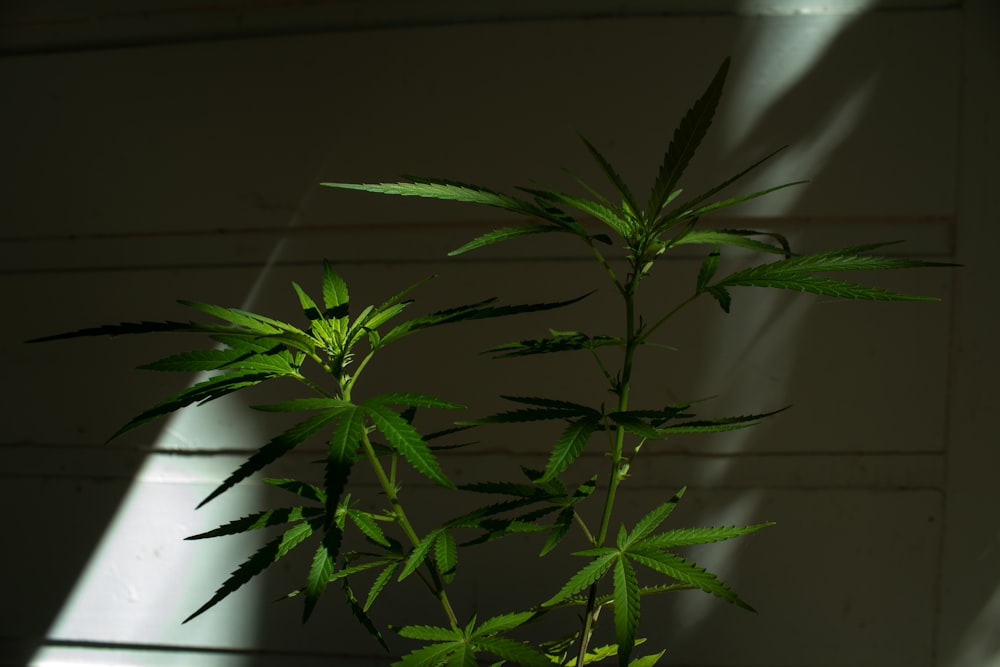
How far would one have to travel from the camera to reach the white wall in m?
1.39

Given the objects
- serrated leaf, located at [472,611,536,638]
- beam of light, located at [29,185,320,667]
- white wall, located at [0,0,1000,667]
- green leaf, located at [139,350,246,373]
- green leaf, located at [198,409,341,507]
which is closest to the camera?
green leaf, located at [198,409,341,507]

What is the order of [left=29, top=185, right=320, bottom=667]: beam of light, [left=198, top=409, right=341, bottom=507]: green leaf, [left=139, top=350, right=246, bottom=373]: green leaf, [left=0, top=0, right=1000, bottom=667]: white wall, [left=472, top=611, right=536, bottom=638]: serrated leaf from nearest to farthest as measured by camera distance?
[left=198, top=409, right=341, bottom=507]: green leaf, [left=139, top=350, right=246, bottom=373]: green leaf, [left=472, top=611, right=536, bottom=638]: serrated leaf, [left=0, top=0, right=1000, bottom=667]: white wall, [left=29, top=185, right=320, bottom=667]: beam of light

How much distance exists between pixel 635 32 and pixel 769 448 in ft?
2.69

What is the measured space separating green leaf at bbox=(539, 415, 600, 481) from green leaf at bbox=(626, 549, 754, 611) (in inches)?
5.2

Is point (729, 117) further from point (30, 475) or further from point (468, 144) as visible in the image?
point (30, 475)

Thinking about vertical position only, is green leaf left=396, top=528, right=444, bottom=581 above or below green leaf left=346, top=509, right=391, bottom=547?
below

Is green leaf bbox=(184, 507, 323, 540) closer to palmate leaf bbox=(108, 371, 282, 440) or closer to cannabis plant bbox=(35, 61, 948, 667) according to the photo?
cannabis plant bbox=(35, 61, 948, 667)

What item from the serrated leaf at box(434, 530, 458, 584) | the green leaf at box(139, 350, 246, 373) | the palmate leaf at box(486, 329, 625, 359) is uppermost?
the palmate leaf at box(486, 329, 625, 359)

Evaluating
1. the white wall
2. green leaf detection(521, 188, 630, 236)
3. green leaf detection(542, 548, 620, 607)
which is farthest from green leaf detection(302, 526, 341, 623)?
the white wall

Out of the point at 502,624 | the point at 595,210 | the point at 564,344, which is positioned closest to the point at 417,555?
the point at 502,624

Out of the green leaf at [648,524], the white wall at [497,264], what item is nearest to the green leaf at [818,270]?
the green leaf at [648,524]

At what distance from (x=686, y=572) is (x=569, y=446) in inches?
7.0

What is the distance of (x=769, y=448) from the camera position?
144cm

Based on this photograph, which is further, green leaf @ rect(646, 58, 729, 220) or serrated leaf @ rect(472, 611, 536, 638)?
serrated leaf @ rect(472, 611, 536, 638)
